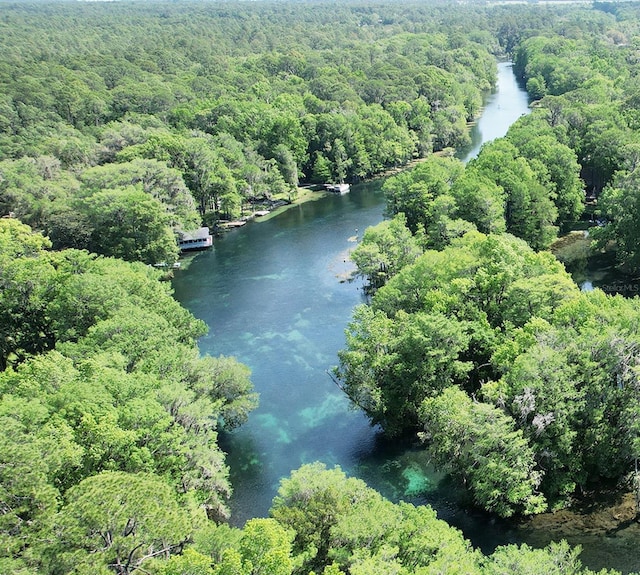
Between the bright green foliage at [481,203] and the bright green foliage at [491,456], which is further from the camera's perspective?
the bright green foliage at [481,203]

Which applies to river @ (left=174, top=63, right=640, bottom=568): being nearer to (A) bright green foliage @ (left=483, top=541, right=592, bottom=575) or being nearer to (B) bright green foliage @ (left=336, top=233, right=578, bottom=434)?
(B) bright green foliage @ (left=336, top=233, right=578, bottom=434)

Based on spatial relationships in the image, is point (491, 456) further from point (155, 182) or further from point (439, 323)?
point (155, 182)

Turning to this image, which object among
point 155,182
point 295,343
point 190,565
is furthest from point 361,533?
point 155,182

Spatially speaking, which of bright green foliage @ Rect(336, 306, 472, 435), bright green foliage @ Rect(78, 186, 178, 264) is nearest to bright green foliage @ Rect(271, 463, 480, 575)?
bright green foliage @ Rect(336, 306, 472, 435)

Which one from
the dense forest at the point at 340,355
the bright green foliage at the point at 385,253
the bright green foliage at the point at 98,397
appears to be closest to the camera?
the dense forest at the point at 340,355

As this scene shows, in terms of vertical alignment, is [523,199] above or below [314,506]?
above

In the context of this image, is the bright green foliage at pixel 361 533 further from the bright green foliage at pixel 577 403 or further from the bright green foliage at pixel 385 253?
the bright green foliage at pixel 385 253

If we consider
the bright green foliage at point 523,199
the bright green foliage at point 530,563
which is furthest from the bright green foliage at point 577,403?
the bright green foliage at point 523,199
